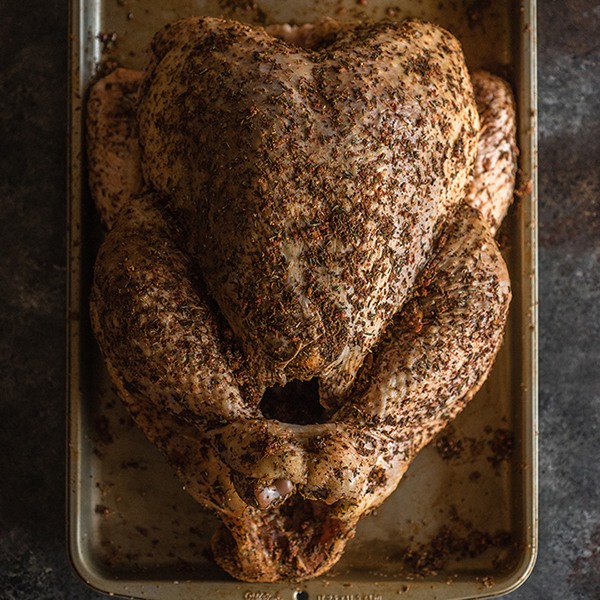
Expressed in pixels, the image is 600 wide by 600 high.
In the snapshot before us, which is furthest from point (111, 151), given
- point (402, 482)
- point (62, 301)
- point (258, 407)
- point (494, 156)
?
point (402, 482)

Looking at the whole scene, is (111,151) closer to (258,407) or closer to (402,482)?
(258,407)

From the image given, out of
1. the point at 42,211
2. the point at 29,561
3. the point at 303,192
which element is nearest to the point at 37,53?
the point at 42,211

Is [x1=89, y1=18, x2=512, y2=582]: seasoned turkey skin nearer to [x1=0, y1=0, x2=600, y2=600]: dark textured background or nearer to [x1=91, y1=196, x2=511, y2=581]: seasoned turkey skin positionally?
[x1=91, y1=196, x2=511, y2=581]: seasoned turkey skin

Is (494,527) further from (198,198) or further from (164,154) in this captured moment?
(164,154)

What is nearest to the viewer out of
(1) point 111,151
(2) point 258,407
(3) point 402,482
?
(2) point 258,407

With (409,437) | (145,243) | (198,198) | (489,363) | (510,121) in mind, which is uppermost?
(510,121)

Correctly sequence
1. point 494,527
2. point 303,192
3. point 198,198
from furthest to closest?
point 494,527 → point 198,198 → point 303,192
